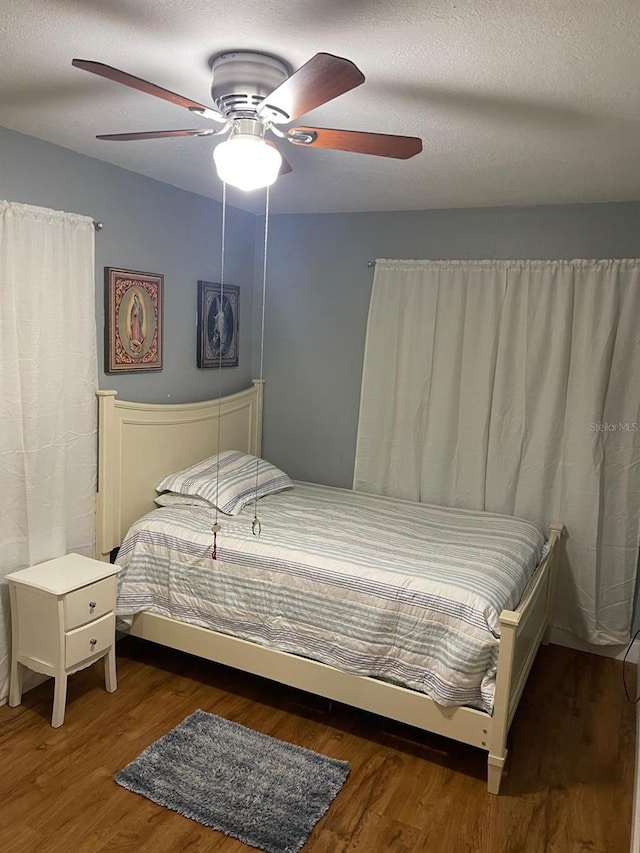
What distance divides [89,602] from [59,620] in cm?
16

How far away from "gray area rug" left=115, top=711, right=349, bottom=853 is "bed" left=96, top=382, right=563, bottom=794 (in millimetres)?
287

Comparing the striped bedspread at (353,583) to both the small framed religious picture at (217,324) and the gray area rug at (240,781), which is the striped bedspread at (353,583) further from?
the small framed religious picture at (217,324)

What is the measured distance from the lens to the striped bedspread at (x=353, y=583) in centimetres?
253

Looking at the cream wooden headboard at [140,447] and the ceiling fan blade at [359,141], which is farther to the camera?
the cream wooden headboard at [140,447]

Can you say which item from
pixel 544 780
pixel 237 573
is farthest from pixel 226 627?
pixel 544 780

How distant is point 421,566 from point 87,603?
1.45 meters

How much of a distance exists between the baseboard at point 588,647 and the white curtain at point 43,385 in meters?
2.69

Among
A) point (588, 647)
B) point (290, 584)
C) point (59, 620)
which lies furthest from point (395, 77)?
point (588, 647)

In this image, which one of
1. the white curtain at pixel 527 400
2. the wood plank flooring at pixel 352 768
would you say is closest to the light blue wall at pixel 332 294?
the white curtain at pixel 527 400

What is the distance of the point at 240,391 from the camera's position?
4344 millimetres

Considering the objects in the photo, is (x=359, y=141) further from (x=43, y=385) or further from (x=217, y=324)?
(x=217, y=324)

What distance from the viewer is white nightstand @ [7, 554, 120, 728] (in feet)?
8.79

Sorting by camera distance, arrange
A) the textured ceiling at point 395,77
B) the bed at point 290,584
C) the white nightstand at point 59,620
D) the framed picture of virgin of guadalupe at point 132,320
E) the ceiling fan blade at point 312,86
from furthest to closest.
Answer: the framed picture of virgin of guadalupe at point 132,320, the white nightstand at point 59,620, the bed at point 290,584, the textured ceiling at point 395,77, the ceiling fan blade at point 312,86

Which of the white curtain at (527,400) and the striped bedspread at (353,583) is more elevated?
the white curtain at (527,400)
